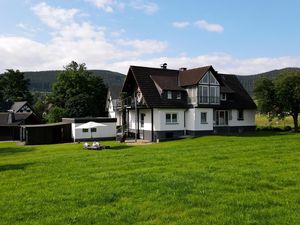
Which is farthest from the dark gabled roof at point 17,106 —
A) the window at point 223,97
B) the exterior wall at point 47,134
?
the window at point 223,97

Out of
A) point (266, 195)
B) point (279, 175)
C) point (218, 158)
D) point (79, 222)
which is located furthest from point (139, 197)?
point (218, 158)

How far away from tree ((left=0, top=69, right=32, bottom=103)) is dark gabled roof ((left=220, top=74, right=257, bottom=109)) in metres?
65.5

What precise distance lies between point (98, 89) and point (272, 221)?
66.3 meters

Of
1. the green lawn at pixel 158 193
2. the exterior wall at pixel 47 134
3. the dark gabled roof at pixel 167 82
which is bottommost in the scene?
the green lawn at pixel 158 193

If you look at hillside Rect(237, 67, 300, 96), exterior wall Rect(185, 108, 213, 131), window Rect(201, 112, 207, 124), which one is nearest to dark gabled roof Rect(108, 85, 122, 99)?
hillside Rect(237, 67, 300, 96)

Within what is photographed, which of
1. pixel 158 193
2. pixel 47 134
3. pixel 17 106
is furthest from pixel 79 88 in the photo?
pixel 158 193

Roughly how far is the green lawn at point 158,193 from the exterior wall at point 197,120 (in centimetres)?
2472

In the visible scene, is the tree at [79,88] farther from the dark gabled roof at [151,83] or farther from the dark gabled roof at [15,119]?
the dark gabled roof at [151,83]

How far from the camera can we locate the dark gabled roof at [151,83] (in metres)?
39.8

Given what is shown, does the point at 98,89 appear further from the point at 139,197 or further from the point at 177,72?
the point at 139,197

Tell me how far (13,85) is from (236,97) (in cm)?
7136

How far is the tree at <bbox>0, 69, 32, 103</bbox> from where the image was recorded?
9825 centimetres

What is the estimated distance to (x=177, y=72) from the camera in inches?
1794

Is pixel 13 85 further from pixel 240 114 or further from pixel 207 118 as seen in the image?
pixel 207 118
